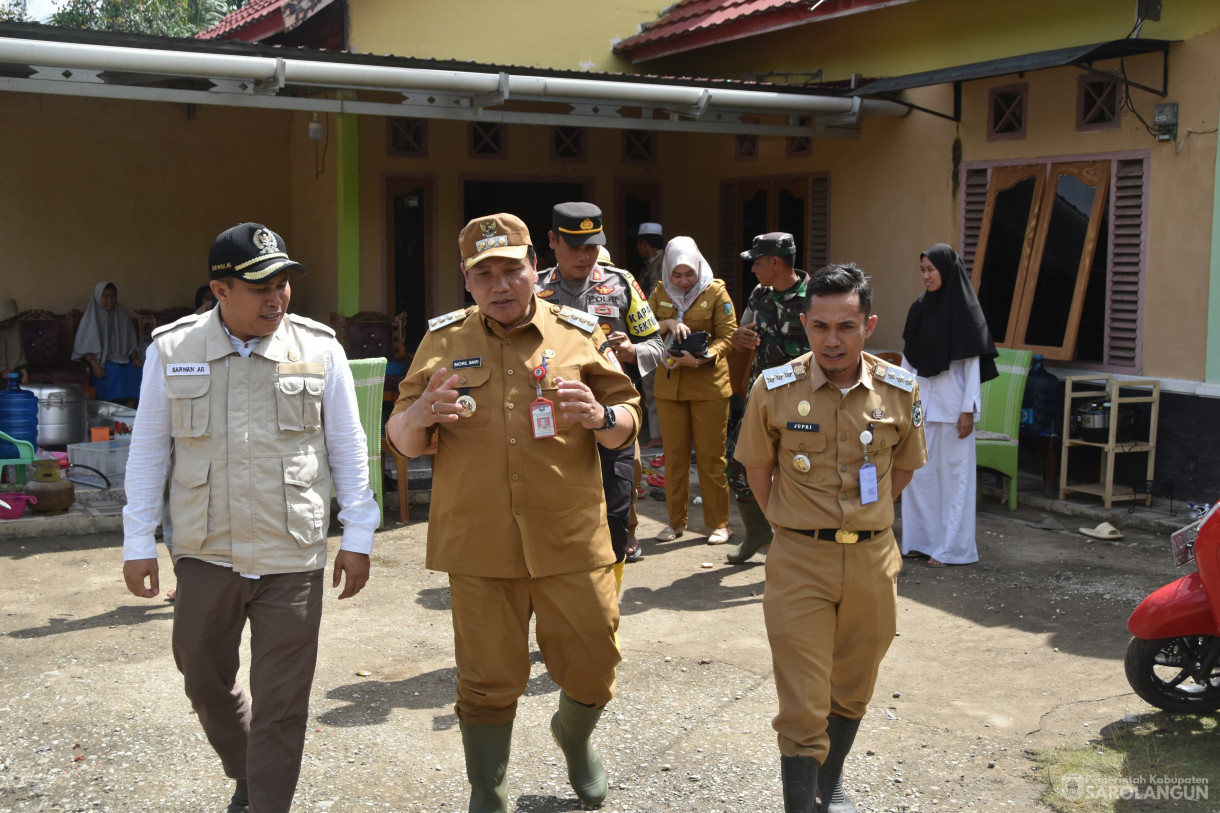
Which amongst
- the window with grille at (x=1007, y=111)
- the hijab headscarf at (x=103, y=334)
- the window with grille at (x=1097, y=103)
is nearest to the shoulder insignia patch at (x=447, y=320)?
the window with grille at (x=1097, y=103)

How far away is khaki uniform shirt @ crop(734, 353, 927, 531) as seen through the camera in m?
3.57

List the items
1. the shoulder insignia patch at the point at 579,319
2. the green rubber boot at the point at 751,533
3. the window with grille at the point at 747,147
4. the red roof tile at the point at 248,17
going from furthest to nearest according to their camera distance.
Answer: the window with grille at the point at 747,147, the red roof tile at the point at 248,17, the green rubber boot at the point at 751,533, the shoulder insignia patch at the point at 579,319

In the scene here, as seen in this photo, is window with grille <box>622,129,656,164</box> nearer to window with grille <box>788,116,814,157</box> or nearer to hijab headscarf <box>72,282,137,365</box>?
window with grille <box>788,116,814,157</box>

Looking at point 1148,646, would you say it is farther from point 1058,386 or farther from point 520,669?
point 1058,386

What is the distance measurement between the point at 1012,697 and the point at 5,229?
11302mm

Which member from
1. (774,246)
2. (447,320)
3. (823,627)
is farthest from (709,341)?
(823,627)

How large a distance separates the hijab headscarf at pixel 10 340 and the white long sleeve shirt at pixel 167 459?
30.4ft

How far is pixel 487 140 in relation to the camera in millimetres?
11594

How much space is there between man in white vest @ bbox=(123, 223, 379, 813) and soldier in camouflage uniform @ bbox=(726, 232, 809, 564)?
353 cm

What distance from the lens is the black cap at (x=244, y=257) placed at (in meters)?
3.31

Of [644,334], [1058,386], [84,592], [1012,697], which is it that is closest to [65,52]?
[84,592]

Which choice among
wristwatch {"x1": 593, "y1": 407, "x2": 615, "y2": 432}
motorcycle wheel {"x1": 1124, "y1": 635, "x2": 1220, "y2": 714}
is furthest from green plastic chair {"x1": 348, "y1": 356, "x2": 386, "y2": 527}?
motorcycle wheel {"x1": 1124, "y1": 635, "x2": 1220, "y2": 714}

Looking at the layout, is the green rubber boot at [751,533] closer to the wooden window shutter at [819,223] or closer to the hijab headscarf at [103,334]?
the wooden window shutter at [819,223]

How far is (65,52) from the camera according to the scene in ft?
22.9
